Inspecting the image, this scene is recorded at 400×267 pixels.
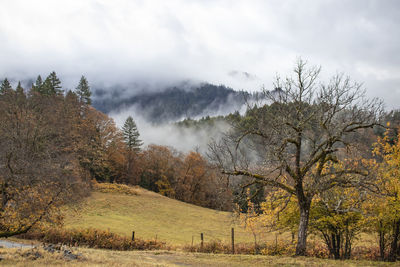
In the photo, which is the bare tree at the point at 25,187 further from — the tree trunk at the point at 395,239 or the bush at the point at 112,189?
the tree trunk at the point at 395,239

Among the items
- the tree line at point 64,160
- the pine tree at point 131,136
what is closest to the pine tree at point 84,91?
the tree line at point 64,160

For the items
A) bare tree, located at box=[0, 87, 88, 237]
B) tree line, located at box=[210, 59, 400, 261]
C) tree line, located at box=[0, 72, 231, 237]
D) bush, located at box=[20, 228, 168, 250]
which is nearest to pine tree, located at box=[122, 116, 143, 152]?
tree line, located at box=[0, 72, 231, 237]

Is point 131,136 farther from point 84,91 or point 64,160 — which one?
point 64,160

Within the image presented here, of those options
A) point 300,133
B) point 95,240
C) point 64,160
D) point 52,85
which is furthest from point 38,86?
point 300,133

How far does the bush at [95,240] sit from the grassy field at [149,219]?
214 inches

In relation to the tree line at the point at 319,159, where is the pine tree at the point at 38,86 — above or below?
above

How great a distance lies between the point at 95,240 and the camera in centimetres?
2741

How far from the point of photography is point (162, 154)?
3420 inches

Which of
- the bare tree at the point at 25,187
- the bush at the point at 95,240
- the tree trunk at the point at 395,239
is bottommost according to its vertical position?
the bush at the point at 95,240

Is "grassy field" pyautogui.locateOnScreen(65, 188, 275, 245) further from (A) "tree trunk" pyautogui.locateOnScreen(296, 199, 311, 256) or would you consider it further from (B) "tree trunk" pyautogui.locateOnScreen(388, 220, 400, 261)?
(B) "tree trunk" pyautogui.locateOnScreen(388, 220, 400, 261)

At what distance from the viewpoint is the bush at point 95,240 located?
27.1 meters

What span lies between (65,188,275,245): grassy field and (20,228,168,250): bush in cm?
544

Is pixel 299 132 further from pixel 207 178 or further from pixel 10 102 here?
pixel 207 178

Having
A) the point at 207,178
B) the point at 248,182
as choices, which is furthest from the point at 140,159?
the point at 248,182
